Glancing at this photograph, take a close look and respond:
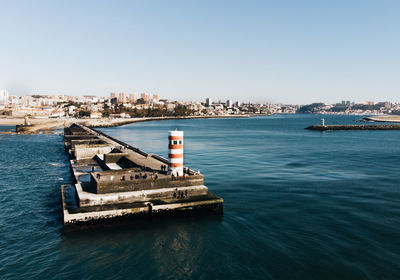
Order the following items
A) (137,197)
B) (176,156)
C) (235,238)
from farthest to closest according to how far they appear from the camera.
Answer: (176,156), (137,197), (235,238)

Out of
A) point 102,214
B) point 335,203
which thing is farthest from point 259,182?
point 102,214

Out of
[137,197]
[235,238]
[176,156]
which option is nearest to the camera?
[235,238]

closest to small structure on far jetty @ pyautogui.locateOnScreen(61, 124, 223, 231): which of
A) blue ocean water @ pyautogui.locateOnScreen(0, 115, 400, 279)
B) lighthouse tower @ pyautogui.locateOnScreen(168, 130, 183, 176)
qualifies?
lighthouse tower @ pyautogui.locateOnScreen(168, 130, 183, 176)

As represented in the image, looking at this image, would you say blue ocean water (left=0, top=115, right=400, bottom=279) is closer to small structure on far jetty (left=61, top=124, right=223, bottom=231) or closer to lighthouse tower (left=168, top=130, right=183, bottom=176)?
small structure on far jetty (left=61, top=124, right=223, bottom=231)

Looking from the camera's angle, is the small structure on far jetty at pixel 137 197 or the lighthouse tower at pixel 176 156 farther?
the lighthouse tower at pixel 176 156

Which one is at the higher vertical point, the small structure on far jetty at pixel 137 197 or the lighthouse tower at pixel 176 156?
the lighthouse tower at pixel 176 156

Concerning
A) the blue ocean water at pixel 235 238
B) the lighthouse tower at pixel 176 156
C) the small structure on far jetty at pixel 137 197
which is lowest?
the blue ocean water at pixel 235 238

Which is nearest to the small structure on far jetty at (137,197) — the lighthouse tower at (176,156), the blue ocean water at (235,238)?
the lighthouse tower at (176,156)

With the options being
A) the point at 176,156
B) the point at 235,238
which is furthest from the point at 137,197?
the point at 235,238

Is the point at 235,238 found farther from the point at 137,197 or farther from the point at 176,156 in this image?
the point at 176,156

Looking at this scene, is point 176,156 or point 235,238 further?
point 176,156

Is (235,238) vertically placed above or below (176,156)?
below

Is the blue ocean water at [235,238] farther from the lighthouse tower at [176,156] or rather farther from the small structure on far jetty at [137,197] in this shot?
the lighthouse tower at [176,156]

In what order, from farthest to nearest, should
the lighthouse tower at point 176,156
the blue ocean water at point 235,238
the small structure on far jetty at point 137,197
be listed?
the lighthouse tower at point 176,156
the small structure on far jetty at point 137,197
the blue ocean water at point 235,238
